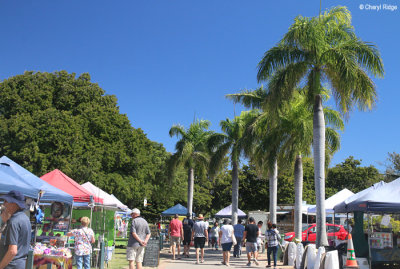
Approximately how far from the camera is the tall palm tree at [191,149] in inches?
1303

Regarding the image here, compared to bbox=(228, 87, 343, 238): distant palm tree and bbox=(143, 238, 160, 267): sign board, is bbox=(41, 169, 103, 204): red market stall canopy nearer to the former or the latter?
bbox=(143, 238, 160, 267): sign board

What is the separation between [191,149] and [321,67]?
57.4 feet

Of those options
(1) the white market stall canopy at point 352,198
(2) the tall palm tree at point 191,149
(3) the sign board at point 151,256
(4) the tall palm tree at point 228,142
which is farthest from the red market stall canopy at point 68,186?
(2) the tall palm tree at point 191,149

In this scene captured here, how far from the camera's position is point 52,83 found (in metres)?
32.4

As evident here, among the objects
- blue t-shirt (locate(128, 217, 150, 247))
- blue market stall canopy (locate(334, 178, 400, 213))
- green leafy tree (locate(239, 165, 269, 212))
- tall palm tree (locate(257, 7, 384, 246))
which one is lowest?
blue t-shirt (locate(128, 217, 150, 247))

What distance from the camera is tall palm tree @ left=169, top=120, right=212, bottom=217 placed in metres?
33.1

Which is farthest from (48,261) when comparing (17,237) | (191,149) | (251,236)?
(191,149)

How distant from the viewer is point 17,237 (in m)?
4.98

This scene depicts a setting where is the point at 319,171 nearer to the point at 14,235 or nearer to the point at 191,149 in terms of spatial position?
the point at 14,235

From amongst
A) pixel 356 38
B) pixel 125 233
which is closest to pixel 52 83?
pixel 125 233

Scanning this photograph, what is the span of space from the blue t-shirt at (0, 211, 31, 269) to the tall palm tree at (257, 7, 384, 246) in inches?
485

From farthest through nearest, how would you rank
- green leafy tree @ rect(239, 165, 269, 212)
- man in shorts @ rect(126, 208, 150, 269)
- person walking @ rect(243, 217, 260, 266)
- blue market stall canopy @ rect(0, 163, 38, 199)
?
green leafy tree @ rect(239, 165, 269, 212)
person walking @ rect(243, 217, 260, 266)
man in shorts @ rect(126, 208, 150, 269)
blue market stall canopy @ rect(0, 163, 38, 199)

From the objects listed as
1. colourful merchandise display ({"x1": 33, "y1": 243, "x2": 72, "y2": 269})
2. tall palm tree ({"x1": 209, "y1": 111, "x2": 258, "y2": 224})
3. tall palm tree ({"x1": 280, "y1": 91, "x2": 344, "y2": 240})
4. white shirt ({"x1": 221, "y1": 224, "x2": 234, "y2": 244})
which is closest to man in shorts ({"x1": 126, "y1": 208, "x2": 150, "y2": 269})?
colourful merchandise display ({"x1": 33, "y1": 243, "x2": 72, "y2": 269})

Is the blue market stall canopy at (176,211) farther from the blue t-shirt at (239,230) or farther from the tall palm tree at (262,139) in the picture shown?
the blue t-shirt at (239,230)
